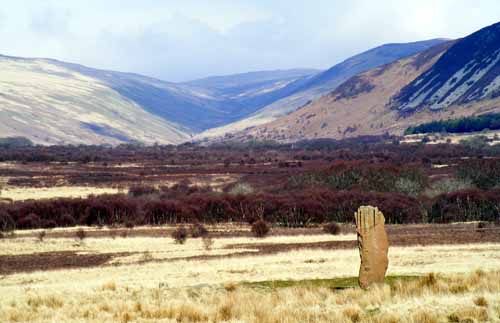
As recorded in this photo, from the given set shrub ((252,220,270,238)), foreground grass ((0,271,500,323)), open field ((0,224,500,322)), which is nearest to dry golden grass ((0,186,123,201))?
open field ((0,224,500,322))

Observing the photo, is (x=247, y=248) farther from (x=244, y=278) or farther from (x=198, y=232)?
(x=244, y=278)

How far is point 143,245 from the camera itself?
184 ft

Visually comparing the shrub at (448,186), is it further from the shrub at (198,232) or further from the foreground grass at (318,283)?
the foreground grass at (318,283)

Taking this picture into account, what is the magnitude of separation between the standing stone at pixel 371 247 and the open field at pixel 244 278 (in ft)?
2.12

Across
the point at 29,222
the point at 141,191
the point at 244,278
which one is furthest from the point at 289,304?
the point at 141,191

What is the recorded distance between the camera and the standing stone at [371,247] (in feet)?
79.0

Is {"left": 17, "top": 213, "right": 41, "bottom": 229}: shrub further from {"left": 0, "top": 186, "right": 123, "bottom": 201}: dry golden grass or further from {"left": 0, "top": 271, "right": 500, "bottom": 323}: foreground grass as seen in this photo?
{"left": 0, "top": 271, "right": 500, "bottom": 323}: foreground grass

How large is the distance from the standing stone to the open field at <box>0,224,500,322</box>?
647 millimetres

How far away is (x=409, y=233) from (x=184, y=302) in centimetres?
4122

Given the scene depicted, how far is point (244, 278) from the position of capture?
31234 millimetres

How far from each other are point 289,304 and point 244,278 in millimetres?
10941

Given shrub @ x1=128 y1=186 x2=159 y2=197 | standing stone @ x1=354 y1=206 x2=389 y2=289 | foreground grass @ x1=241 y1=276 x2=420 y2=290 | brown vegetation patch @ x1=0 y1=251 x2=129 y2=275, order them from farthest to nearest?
1. shrub @ x1=128 y1=186 x2=159 y2=197
2. brown vegetation patch @ x1=0 y1=251 x2=129 y2=275
3. foreground grass @ x1=241 y1=276 x2=420 y2=290
4. standing stone @ x1=354 y1=206 x2=389 y2=289

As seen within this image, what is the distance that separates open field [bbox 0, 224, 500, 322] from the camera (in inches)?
744

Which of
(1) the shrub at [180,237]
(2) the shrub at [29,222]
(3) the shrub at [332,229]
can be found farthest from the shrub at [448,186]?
(2) the shrub at [29,222]
